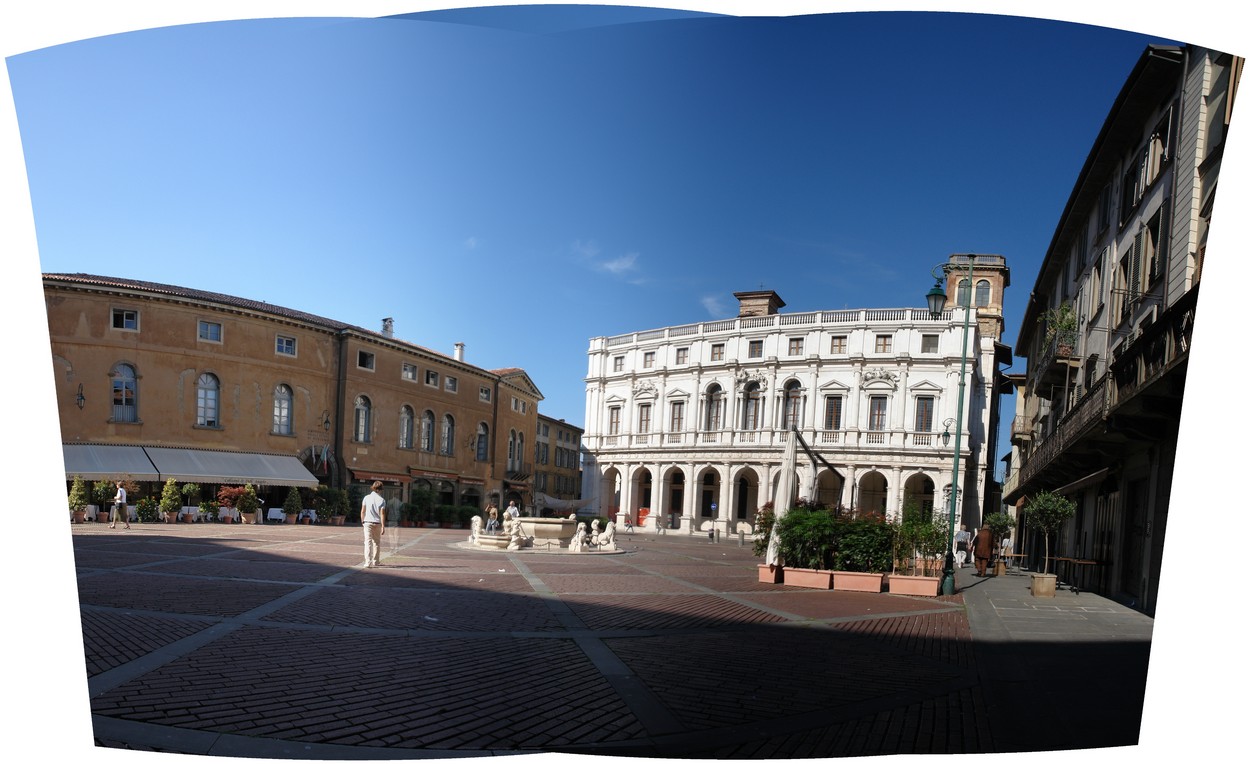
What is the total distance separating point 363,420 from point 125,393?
63.1 inches

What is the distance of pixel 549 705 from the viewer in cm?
534

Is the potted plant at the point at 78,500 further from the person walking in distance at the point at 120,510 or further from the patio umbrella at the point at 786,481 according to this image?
the patio umbrella at the point at 786,481

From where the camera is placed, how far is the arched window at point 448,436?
605 cm

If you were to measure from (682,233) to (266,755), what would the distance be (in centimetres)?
439

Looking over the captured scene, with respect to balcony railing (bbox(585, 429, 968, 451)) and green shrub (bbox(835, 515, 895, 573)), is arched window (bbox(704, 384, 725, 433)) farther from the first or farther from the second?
green shrub (bbox(835, 515, 895, 573))

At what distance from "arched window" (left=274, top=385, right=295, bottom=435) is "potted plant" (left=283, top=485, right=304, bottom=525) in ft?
1.41

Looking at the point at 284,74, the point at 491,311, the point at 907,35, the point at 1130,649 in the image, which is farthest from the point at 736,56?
the point at 1130,649

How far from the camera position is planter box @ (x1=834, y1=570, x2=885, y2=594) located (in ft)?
23.3

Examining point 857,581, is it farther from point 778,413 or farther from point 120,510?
Result: point 120,510

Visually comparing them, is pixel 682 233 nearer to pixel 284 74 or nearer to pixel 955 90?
pixel 955 90

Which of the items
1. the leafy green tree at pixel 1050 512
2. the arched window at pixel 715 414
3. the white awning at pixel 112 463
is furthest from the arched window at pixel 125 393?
the leafy green tree at pixel 1050 512

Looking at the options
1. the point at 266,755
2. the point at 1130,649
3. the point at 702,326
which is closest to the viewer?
the point at 266,755

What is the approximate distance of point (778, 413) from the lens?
583 centimetres

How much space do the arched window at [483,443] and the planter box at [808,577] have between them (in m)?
2.65
